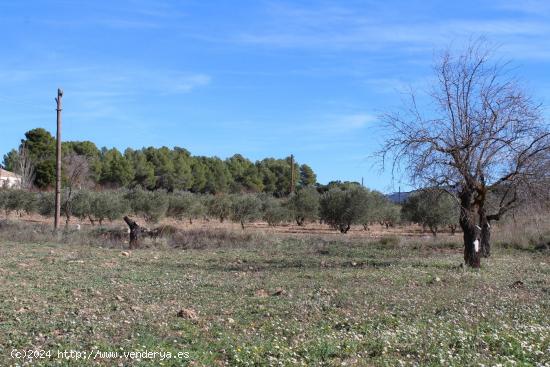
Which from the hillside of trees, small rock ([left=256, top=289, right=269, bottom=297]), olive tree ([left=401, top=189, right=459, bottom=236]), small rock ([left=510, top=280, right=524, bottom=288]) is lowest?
small rock ([left=256, top=289, right=269, bottom=297])

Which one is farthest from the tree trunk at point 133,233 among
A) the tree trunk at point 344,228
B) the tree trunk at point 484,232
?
the tree trunk at point 344,228

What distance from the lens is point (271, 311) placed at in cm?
1056

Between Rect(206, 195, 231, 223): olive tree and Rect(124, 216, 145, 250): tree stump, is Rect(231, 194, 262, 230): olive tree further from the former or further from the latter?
Rect(124, 216, 145, 250): tree stump

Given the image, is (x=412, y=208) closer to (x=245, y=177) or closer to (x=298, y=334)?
(x=298, y=334)

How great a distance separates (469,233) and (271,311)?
1029cm

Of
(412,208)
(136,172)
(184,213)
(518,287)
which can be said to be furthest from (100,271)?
(136,172)

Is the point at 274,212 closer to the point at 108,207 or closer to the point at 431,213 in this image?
the point at 108,207

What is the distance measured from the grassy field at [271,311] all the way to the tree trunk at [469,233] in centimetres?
51

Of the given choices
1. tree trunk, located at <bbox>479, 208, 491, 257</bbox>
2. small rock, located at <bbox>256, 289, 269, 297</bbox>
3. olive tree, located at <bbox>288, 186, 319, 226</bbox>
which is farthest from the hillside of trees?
small rock, located at <bbox>256, 289, 269, 297</bbox>

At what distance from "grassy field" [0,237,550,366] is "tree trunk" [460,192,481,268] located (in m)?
0.51

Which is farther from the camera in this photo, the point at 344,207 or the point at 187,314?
the point at 344,207

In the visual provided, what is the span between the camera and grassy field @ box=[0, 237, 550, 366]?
279 inches

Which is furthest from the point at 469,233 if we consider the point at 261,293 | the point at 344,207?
the point at 344,207

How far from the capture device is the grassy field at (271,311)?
23.3 ft
